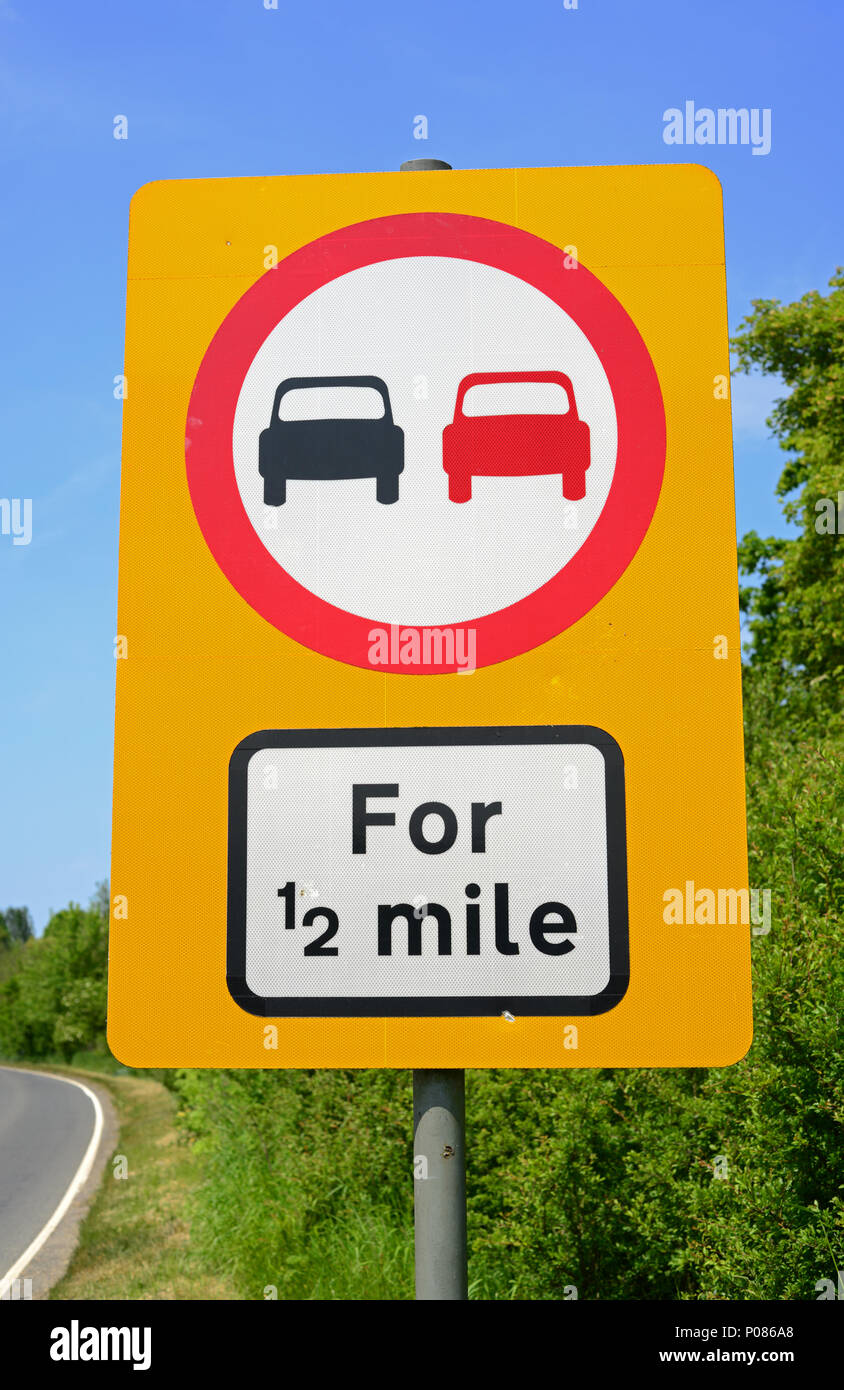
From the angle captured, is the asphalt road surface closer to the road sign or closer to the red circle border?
the road sign

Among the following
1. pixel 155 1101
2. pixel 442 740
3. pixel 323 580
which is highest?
pixel 323 580

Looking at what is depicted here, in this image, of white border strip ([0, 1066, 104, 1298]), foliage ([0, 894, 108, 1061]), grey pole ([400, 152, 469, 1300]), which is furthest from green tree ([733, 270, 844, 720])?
foliage ([0, 894, 108, 1061])

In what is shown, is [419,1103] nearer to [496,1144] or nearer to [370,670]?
[370,670]

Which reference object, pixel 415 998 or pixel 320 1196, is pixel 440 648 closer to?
pixel 415 998

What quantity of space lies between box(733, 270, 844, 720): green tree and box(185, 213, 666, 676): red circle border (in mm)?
10481

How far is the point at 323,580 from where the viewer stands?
1.69 meters

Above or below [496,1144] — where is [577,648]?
above

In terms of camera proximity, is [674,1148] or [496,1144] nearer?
[674,1148]

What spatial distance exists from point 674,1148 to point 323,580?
352 centimetres

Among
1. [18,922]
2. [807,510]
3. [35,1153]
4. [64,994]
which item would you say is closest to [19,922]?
[18,922]

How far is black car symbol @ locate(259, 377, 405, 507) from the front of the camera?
5.60ft
